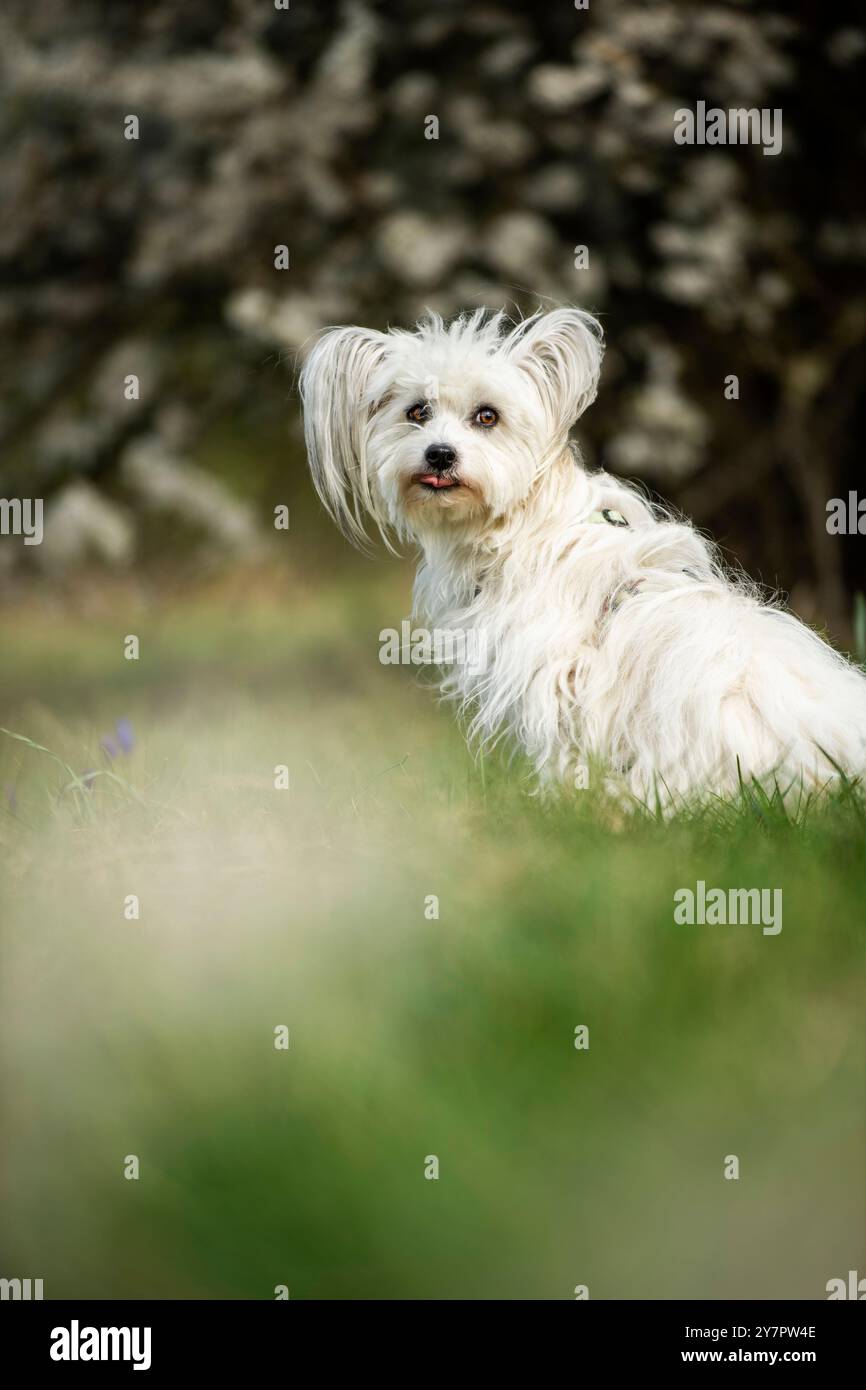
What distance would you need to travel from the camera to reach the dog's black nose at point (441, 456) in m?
3.85

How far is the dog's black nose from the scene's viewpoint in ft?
12.6

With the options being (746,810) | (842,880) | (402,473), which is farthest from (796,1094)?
(402,473)

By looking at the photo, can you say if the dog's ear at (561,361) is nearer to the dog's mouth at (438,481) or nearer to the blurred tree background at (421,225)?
the dog's mouth at (438,481)

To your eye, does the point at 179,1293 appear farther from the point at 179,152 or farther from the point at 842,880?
the point at 179,152

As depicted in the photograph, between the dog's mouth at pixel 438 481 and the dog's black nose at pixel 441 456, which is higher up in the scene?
the dog's black nose at pixel 441 456

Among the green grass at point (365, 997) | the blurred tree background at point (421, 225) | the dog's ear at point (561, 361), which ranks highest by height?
the blurred tree background at point (421, 225)

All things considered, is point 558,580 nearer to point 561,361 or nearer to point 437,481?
point 437,481

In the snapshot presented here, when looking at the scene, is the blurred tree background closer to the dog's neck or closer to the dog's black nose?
the dog's neck

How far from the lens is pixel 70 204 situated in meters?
8.47

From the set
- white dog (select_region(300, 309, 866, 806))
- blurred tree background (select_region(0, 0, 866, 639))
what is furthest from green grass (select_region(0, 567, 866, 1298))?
blurred tree background (select_region(0, 0, 866, 639))

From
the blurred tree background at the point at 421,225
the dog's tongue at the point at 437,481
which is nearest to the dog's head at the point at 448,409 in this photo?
the dog's tongue at the point at 437,481

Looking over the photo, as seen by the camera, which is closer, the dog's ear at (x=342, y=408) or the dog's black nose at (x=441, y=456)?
the dog's black nose at (x=441, y=456)

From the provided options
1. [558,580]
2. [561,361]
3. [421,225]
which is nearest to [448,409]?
[561,361]

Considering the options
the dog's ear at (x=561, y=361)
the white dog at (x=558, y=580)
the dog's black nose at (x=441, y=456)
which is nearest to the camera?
the white dog at (x=558, y=580)
